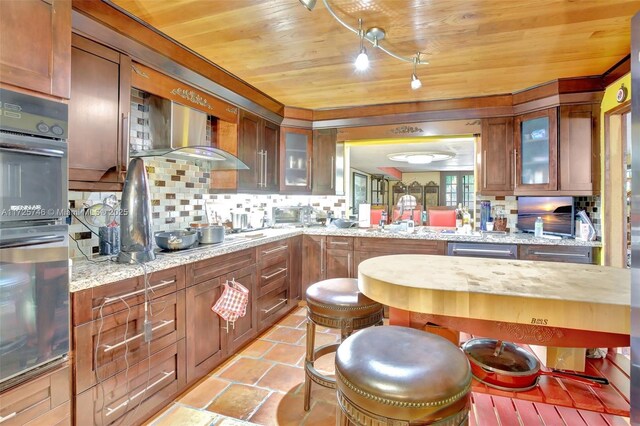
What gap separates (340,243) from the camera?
3.52 meters

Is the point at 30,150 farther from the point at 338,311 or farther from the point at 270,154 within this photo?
the point at 270,154

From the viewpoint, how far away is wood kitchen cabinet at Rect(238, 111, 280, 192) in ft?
10.4

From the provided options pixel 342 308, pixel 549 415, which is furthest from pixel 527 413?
pixel 342 308

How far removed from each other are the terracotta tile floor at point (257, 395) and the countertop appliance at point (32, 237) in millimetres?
861

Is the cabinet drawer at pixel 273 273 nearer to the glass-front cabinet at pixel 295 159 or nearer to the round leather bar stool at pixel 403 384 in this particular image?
the glass-front cabinet at pixel 295 159

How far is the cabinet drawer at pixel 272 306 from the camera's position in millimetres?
2891

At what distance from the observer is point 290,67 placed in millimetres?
2695

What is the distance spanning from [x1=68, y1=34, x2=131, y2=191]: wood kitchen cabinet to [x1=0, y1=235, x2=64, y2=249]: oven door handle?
0.53 metres

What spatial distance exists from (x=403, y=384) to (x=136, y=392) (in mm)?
1516

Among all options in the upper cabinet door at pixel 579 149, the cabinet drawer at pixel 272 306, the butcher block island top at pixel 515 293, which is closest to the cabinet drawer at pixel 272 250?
the cabinet drawer at pixel 272 306

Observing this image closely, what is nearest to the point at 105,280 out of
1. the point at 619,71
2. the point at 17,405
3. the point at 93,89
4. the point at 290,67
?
the point at 17,405

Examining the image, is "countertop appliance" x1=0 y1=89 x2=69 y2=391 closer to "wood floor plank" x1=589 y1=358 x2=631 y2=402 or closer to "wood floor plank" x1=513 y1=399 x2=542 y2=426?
"wood floor plank" x1=513 y1=399 x2=542 y2=426

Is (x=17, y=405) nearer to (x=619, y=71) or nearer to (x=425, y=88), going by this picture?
(x=425, y=88)

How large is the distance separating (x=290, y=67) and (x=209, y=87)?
0.69 metres
